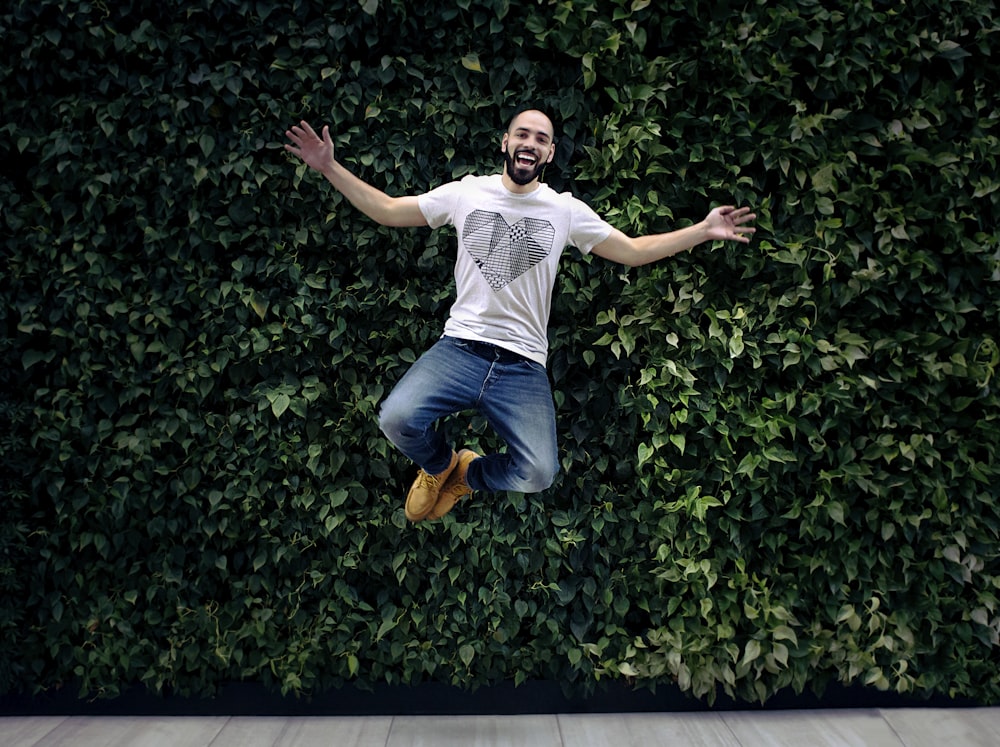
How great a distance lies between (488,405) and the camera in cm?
289

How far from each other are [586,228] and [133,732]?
2.34 meters

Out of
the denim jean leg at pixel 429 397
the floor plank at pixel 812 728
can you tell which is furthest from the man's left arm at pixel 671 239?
the floor plank at pixel 812 728

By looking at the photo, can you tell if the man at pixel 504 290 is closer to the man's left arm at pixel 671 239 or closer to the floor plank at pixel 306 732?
the man's left arm at pixel 671 239

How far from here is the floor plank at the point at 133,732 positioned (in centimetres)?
323

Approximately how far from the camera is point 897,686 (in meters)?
3.38

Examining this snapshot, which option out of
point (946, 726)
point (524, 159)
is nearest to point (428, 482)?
point (524, 159)

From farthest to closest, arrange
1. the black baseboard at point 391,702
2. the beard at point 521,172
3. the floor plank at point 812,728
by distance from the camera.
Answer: the black baseboard at point 391,702 < the floor plank at point 812,728 < the beard at point 521,172

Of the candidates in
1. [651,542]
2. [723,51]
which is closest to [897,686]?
[651,542]

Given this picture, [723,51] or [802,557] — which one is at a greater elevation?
[723,51]

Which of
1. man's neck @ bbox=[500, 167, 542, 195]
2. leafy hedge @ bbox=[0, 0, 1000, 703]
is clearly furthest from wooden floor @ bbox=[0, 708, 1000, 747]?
man's neck @ bbox=[500, 167, 542, 195]

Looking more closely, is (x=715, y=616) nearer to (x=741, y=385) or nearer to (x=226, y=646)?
(x=741, y=385)

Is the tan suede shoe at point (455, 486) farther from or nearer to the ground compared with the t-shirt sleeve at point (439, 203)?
nearer to the ground

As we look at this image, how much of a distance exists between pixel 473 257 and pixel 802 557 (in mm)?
1610

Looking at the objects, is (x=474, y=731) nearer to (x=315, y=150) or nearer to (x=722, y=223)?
(x=722, y=223)
